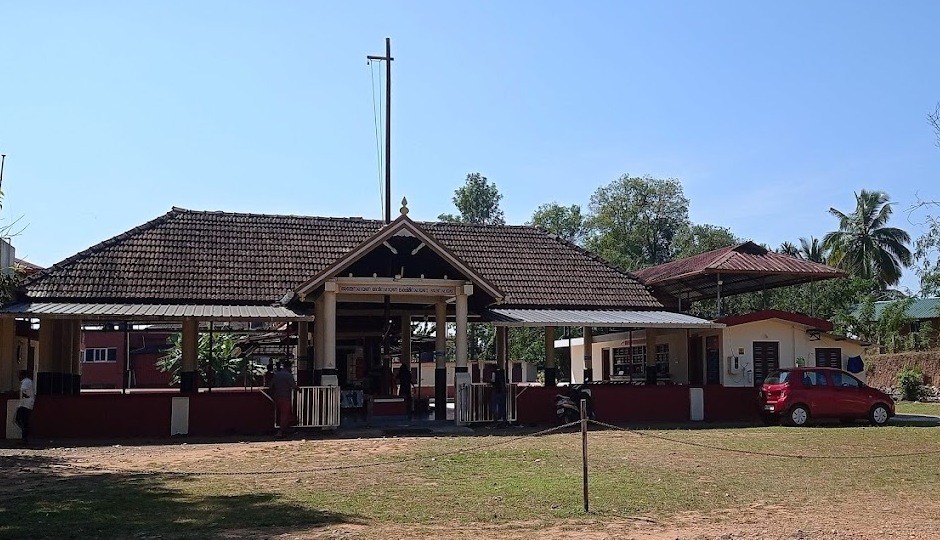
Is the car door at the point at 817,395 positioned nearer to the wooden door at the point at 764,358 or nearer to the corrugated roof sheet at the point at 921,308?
the wooden door at the point at 764,358

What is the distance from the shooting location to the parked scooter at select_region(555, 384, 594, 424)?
21969mm

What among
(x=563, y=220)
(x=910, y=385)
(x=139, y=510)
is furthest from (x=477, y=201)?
(x=139, y=510)

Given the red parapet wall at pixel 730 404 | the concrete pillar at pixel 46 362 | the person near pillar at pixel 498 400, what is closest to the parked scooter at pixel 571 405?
the person near pillar at pixel 498 400

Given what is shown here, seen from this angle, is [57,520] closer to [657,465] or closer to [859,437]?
[657,465]

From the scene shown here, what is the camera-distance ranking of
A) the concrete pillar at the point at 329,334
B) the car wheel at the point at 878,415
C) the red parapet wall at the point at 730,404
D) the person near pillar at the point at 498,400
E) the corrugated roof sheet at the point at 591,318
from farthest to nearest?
the red parapet wall at the point at 730,404
the car wheel at the point at 878,415
the corrugated roof sheet at the point at 591,318
the person near pillar at the point at 498,400
the concrete pillar at the point at 329,334

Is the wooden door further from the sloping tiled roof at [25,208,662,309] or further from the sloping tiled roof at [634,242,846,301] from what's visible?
Result: the sloping tiled roof at [25,208,662,309]

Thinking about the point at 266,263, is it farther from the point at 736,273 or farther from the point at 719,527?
the point at 719,527

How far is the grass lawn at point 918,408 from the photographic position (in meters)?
28.2

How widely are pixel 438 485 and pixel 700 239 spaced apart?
1757 inches

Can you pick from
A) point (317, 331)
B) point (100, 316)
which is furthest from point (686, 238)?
point (100, 316)

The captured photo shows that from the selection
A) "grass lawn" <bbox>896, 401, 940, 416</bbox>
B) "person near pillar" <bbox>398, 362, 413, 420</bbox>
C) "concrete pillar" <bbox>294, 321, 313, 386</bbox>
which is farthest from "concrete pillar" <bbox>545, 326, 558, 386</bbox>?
"grass lawn" <bbox>896, 401, 940, 416</bbox>

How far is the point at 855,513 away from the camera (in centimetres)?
1030

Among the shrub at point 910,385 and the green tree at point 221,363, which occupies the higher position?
the green tree at point 221,363

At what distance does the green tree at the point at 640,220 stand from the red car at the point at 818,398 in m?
33.5
